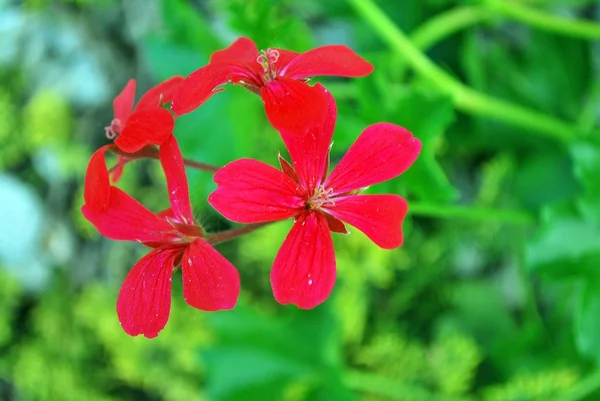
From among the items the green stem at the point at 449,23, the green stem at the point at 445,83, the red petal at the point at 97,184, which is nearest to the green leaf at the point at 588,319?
the green stem at the point at 445,83

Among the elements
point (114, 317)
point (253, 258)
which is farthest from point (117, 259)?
point (253, 258)

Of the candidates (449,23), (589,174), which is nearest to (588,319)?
(589,174)

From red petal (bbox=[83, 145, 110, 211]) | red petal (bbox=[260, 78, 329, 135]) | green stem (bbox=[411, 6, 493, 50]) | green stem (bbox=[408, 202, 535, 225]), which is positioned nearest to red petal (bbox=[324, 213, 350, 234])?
red petal (bbox=[260, 78, 329, 135])

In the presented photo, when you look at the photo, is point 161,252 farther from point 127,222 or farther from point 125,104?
point 125,104

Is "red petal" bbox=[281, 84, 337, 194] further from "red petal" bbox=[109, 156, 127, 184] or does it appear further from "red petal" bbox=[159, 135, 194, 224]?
"red petal" bbox=[109, 156, 127, 184]

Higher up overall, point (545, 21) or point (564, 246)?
point (545, 21)

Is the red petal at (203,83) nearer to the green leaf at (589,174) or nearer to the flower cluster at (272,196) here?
the flower cluster at (272,196)
